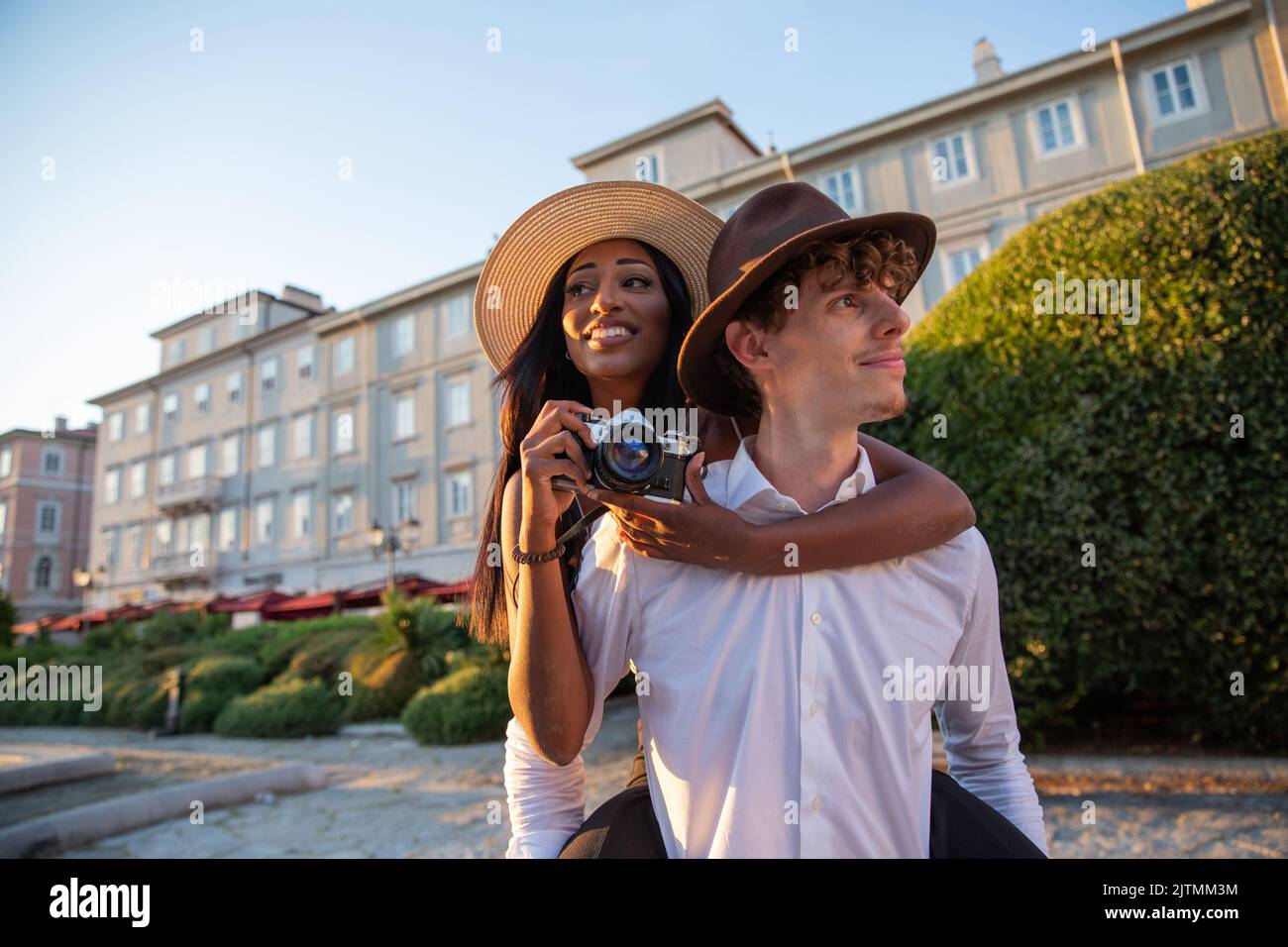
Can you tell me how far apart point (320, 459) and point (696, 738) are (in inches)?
1328

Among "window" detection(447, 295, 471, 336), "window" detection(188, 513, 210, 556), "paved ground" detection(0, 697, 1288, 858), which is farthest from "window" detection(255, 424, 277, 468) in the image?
"paved ground" detection(0, 697, 1288, 858)

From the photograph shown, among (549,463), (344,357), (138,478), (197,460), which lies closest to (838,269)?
(549,463)

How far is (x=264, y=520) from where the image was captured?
111ft

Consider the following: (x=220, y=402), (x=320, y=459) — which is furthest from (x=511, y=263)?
(x=220, y=402)

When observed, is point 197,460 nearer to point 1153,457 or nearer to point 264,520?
point 264,520

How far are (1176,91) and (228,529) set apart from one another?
3843cm

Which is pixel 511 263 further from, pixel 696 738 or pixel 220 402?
pixel 220 402

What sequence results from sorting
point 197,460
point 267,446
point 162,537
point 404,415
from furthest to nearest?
point 162,537
point 197,460
point 267,446
point 404,415

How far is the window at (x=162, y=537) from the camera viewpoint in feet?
124

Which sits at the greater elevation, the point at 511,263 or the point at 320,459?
the point at 320,459

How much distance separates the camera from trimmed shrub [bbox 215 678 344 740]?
11.6 meters

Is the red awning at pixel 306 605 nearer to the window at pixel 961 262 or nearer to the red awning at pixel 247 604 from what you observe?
the red awning at pixel 247 604

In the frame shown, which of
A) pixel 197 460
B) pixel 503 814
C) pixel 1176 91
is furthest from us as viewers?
pixel 197 460

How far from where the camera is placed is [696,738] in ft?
4.90
